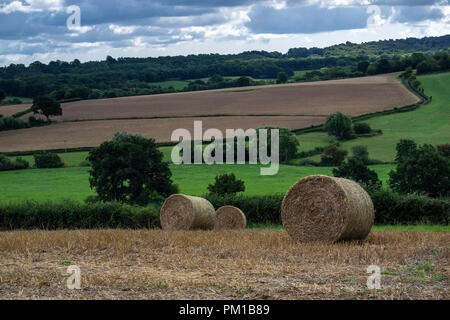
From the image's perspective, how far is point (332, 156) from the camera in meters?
60.3

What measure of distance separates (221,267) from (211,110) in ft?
240

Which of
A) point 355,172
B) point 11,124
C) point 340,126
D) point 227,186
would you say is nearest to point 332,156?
point 355,172

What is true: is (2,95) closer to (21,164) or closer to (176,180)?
(21,164)

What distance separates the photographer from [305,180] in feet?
52.0

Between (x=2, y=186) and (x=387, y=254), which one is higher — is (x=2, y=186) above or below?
below

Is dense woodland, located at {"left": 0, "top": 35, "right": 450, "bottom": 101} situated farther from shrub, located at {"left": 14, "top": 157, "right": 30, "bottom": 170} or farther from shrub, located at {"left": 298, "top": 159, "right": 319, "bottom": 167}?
shrub, located at {"left": 298, "top": 159, "right": 319, "bottom": 167}

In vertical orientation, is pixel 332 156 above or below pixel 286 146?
below

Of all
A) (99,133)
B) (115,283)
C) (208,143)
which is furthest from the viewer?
(99,133)

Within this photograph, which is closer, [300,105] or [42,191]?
[42,191]

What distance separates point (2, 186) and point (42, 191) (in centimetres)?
576
